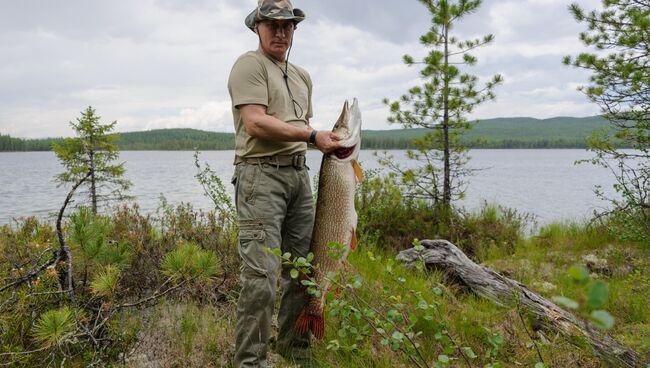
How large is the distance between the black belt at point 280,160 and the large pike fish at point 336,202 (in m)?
0.21

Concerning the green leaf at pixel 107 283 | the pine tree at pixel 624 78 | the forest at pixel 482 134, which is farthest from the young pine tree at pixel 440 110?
the forest at pixel 482 134

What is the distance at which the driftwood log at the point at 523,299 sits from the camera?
12.5 ft

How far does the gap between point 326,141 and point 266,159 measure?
52cm

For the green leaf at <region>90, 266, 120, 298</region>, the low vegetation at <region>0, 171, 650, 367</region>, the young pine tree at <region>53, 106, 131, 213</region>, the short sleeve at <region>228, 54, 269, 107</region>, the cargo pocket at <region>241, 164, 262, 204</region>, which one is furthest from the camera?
the young pine tree at <region>53, 106, 131, 213</region>

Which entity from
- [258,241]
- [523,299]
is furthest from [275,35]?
[523,299]

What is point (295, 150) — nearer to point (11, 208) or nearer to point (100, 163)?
point (100, 163)

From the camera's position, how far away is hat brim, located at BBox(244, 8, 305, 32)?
3.74 m

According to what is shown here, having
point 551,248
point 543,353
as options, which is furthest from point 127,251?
point 551,248

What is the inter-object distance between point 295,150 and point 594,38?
7.08 metres

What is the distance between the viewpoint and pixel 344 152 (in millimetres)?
3920

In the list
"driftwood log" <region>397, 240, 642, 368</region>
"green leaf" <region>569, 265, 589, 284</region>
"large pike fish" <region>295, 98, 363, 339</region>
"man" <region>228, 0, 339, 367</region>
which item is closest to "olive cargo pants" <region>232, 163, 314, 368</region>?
"man" <region>228, 0, 339, 367</region>

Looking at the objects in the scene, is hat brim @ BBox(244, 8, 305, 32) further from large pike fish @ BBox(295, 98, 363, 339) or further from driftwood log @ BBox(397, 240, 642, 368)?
→ driftwood log @ BBox(397, 240, 642, 368)

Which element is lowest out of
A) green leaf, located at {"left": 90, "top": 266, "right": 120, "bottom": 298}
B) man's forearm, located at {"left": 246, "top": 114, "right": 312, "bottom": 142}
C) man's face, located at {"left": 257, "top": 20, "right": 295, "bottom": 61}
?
green leaf, located at {"left": 90, "top": 266, "right": 120, "bottom": 298}

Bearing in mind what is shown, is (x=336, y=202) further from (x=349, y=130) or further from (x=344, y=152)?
(x=349, y=130)
